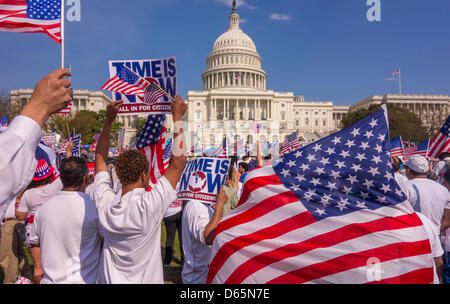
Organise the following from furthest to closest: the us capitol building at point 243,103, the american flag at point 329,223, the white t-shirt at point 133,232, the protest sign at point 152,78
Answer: the us capitol building at point 243,103
the protest sign at point 152,78
the american flag at point 329,223
the white t-shirt at point 133,232

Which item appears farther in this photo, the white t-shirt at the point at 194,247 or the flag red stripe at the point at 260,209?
Result: the white t-shirt at the point at 194,247

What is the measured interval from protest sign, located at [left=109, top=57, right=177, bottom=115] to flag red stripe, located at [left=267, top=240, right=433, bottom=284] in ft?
7.32

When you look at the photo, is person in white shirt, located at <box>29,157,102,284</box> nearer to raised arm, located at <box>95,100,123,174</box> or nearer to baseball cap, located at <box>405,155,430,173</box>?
raised arm, located at <box>95,100,123,174</box>

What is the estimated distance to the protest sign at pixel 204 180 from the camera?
3407 mm

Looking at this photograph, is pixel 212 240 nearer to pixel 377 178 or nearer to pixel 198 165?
pixel 198 165

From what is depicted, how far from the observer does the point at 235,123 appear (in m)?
70.6

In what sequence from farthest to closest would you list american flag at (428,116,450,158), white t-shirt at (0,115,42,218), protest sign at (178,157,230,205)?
american flag at (428,116,450,158) → protest sign at (178,157,230,205) → white t-shirt at (0,115,42,218)

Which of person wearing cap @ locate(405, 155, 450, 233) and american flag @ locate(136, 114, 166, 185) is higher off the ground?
american flag @ locate(136, 114, 166, 185)

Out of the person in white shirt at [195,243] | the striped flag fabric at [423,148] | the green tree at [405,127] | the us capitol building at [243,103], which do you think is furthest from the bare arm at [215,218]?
the us capitol building at [243,103]

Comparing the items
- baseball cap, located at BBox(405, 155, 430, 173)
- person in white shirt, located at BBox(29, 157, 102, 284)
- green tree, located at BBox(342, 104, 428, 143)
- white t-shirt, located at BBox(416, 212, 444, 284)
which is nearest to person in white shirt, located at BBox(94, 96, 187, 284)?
person in white shirt, located at BBox(29, 157, 102, 284)

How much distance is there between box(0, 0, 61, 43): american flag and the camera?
288 centimetres

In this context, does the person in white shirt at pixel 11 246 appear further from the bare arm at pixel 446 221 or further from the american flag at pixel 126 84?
the bare arm at pixel 446 221

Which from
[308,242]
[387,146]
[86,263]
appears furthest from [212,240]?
[387,146]

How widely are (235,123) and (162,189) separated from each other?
68801mm
